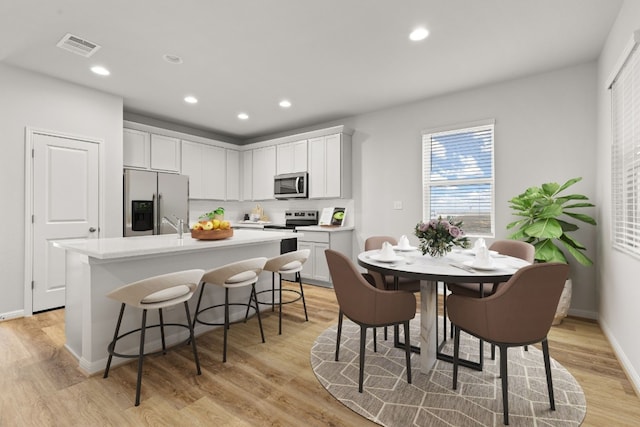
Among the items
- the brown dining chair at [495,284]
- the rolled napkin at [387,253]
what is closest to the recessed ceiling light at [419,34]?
the rolled napkin at [387,253]

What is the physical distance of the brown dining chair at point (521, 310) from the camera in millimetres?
1663

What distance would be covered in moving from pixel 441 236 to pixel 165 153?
4471mm

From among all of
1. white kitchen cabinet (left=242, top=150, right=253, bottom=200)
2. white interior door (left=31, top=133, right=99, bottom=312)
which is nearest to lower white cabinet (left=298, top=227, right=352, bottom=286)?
white kitchen cabinet (left=242, top=150, right=253, bottom=200)

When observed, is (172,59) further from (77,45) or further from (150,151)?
(150,151)

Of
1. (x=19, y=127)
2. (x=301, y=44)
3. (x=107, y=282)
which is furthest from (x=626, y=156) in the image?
(x=19, y=127)

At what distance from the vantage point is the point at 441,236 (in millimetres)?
2301

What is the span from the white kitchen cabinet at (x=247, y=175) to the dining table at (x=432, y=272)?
4106 mm

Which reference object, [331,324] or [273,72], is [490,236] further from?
[273,72]

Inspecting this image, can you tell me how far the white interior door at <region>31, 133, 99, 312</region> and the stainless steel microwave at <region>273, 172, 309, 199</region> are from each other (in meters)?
2.66

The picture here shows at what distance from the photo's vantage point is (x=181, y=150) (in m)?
5.26

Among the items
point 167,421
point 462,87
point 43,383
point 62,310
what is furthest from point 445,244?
point 62,310

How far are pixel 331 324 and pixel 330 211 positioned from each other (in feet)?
7.84

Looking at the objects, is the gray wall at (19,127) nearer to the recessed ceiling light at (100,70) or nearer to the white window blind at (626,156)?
the recessed ceiling light at (100,70)

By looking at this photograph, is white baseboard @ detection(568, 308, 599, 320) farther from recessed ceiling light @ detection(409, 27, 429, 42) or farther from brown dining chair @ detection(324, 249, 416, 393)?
recessed ceiling light @ detection(409, 27, 429, 42)
